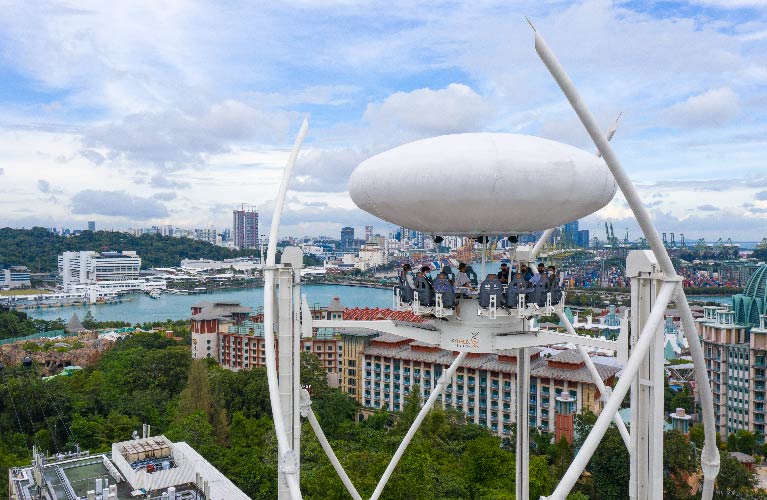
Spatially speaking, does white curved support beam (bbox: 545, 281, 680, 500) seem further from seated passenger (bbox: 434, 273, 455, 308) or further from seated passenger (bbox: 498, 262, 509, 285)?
seated passenger (bbox: 434, 273, 455, 308)

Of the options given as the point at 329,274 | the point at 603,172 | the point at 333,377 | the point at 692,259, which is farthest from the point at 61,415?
the point at 692,259

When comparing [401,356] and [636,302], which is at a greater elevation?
[636,302]

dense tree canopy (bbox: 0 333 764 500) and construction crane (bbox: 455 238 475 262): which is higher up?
construction crane (bbox: 455 238 475 262)

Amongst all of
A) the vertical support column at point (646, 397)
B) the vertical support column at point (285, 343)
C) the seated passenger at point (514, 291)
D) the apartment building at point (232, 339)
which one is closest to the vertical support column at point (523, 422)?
the seated passenger at point (514, 291)

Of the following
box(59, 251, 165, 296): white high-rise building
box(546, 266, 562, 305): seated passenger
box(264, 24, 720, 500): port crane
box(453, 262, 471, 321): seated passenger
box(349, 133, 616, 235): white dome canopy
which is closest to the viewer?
Answer: box(264, 24, 720, 500): port crane

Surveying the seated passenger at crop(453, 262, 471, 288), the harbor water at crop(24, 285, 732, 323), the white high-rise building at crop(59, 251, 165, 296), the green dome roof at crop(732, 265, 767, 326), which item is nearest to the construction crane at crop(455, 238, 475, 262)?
the seated passenger at crop(453, 262, 471, 288)

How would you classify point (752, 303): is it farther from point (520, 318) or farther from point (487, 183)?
point (487, 183)

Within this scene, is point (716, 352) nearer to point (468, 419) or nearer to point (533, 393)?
point (533, 393)
